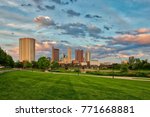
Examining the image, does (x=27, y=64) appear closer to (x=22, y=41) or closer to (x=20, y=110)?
(x=22, y=41)

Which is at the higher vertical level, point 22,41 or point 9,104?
point 22,41

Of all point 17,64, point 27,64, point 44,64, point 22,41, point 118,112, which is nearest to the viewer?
point 118,112

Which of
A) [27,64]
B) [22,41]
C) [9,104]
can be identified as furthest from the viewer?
[27,64]

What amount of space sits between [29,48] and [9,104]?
13717cm

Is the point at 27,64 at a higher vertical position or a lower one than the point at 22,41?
lower

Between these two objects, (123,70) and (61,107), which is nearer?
(61,107)

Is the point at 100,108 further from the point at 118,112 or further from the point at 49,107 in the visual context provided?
the point at 49,107

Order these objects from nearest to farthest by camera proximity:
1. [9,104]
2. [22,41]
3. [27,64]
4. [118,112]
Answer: [118,112] → [9,104] → [22,41] → [27,64]

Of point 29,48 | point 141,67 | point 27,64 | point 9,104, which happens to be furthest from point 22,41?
point 9,104

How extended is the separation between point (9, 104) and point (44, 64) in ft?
339

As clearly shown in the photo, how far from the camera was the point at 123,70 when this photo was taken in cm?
7712

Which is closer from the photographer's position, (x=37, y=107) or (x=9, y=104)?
(x=37, y=107)

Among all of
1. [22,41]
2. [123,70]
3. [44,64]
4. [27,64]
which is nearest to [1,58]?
[44,64]

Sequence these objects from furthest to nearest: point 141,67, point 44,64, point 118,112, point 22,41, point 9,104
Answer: point 22,41 → point 44,64 → point 141,67 → point 9,104 → point 118,112
